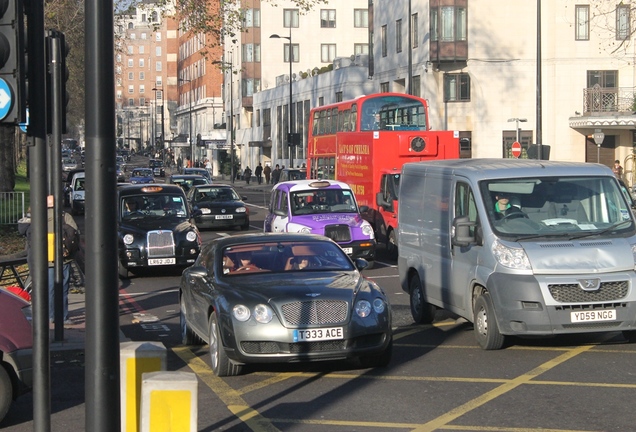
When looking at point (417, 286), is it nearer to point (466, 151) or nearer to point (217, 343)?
point (217, 343)

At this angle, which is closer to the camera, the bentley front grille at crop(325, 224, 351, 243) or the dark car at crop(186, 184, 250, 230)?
the bentley front grille at crop(325, 224, 351, 243)

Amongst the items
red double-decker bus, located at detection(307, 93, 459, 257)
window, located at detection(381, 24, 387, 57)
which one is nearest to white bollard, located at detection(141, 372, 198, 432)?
red double-decker bus, located at detection(307, 93, 459, 257)

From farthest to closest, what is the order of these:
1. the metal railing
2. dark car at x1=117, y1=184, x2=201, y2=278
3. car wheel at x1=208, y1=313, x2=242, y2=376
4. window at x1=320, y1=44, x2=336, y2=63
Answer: window at x1=320, y1=44, x2=336, y2=63 < the metal railing < dark car at x1=117, y1=184, x2=201, y2=278 < car wheel at x1=208, y1=313, x2=242, y2=376

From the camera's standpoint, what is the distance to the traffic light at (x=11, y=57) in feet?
17.4

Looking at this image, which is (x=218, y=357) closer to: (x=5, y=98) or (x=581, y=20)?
(x=5, y=98)

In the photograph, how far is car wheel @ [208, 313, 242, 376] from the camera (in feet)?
31.5

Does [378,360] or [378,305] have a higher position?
[378,305]

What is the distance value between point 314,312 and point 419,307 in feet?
12.5

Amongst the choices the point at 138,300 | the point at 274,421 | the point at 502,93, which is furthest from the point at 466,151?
the point at 274,421

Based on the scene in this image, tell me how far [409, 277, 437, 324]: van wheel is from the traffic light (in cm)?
826

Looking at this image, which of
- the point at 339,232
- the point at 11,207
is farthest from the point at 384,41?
the point at 339,232

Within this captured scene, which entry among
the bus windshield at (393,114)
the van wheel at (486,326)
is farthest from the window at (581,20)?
the van wheel at (486,326)

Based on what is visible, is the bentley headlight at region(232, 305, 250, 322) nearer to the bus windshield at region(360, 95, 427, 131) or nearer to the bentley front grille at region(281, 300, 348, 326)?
the bentley front grille at region(281, 300, 348, 326)

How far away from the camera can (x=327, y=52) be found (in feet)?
292
